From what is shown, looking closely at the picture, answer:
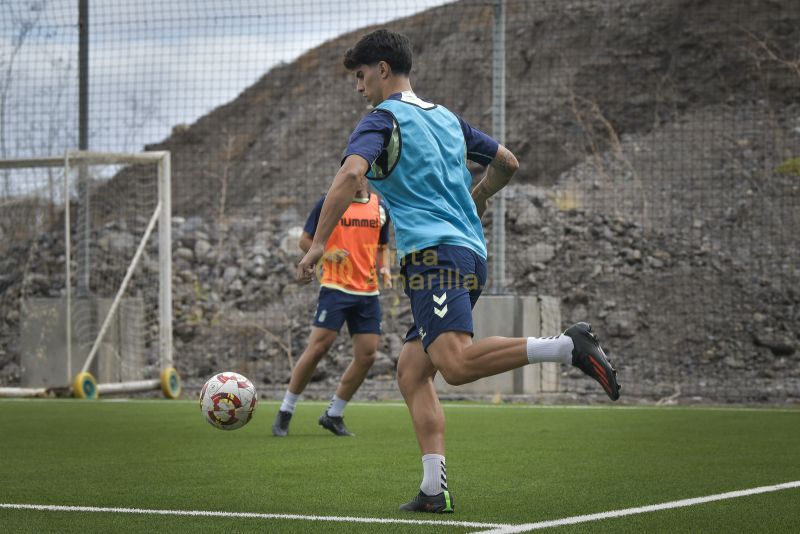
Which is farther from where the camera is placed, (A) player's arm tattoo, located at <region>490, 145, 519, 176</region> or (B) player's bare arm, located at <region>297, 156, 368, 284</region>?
(A) player's arm tattoo, located at <region>490, 145, 519, 176</region>

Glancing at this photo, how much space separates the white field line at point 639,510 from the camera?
4.34 metres

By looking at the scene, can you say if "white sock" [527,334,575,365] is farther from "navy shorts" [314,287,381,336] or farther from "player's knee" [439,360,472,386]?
"navy shorts" [314,287,381,336]

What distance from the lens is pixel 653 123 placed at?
78.6 feet

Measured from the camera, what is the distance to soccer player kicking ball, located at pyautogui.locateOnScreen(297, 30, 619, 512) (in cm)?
470

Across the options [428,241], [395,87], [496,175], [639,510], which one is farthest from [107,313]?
[639,510]

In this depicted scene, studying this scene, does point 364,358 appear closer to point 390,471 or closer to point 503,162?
point 390,471

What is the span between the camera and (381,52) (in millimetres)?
5102

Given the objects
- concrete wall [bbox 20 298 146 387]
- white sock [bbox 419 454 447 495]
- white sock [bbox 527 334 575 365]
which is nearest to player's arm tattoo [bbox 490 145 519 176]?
white sock [bbox 527 334 575 365]

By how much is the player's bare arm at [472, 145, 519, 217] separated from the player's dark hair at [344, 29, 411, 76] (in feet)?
2.19

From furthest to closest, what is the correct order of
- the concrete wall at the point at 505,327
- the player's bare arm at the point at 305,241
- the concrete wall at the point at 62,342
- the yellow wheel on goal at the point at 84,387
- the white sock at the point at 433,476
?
the concrete wall at the point at 62,342, the yellow wheel on goal at the point at 84,387, the concrete wall at the point at 505,327, the player's bare arm at the point at 305,241, the white sock at the point at 433,476

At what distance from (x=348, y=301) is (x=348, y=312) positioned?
11 cm

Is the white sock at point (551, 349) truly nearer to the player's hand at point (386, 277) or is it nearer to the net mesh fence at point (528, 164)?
the player's hand at point (386, 277)

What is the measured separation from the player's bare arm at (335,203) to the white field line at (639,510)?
4.08 feet

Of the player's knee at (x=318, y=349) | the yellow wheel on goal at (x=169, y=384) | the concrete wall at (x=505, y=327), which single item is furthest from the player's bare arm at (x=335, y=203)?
the yellow wheel on goal at (x=169, y=384)
